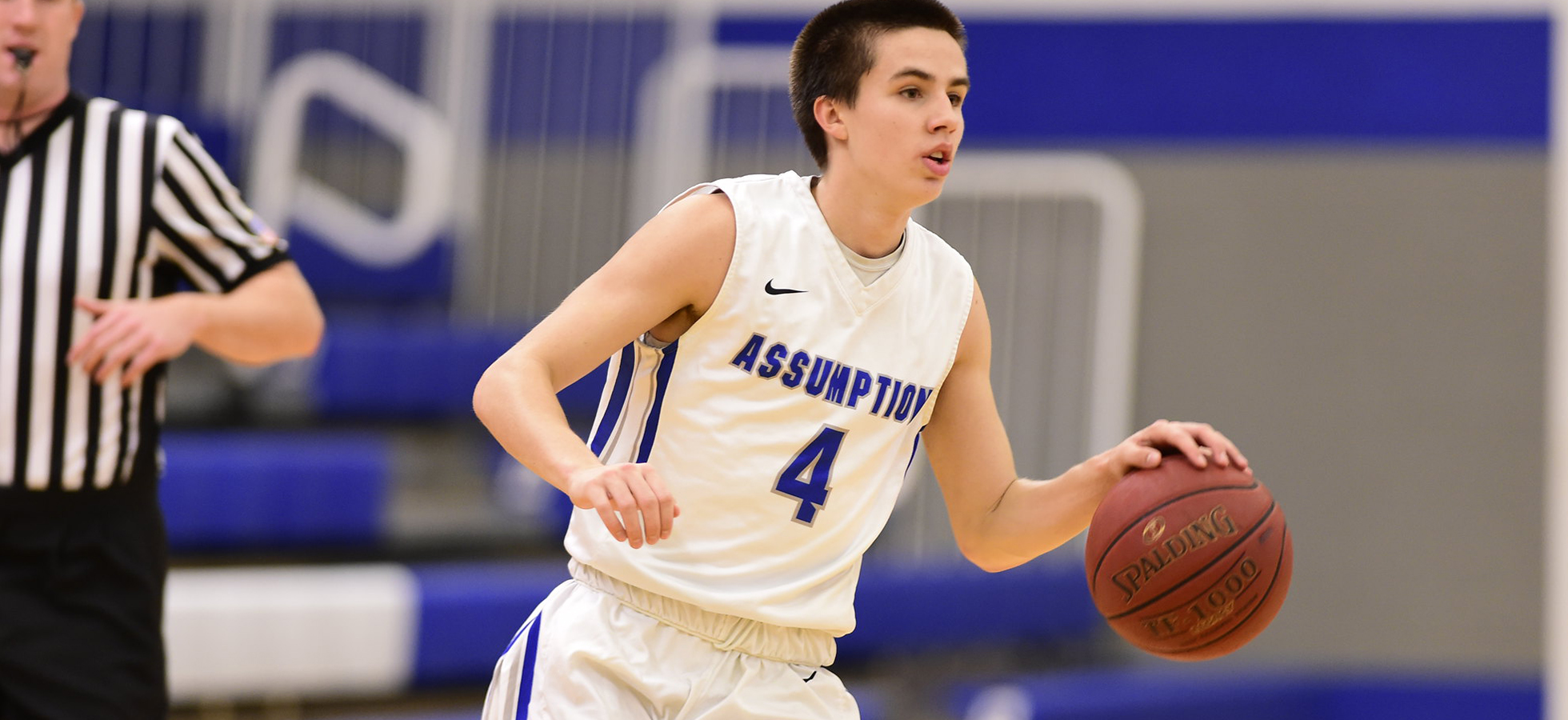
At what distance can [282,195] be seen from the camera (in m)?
6.57

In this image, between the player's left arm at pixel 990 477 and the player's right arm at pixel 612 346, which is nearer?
the player's right arm at pixel 612 346

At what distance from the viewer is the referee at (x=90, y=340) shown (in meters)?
3.14

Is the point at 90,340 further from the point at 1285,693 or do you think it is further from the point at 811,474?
the point at 1285,693

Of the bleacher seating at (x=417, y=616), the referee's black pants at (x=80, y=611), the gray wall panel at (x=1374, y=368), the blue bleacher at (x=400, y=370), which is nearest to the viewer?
the referee's black pants at (x=80, y=611)

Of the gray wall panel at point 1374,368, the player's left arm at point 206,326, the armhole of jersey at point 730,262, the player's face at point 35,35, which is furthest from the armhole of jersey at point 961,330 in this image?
the gray wall panel at point 1374,368

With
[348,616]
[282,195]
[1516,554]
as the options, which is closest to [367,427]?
[282,195]

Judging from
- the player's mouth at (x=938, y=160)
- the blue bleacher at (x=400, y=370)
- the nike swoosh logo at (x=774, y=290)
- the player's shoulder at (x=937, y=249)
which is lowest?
the blue bleacher at (x=400, y=370)

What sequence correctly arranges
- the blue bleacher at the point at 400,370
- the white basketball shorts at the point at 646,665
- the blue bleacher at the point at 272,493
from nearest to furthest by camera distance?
the white basketball shorts at the point at 646,665 → the blue bleacher at the point at 272,493 → the blue bleacher at the point at 400,370

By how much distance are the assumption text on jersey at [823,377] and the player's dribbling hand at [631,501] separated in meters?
0.46

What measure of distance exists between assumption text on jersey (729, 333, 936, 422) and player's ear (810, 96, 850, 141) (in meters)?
0.35

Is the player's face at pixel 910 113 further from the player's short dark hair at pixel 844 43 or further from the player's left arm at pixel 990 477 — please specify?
the player's left arm at pixel 990 477

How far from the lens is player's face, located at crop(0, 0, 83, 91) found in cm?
317

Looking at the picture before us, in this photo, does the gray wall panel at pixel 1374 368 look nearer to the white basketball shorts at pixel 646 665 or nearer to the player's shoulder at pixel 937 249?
the player's shoulder at pixel 937 249

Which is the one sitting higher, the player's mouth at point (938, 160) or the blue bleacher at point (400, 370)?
the player's mouth at point (938, 160)
